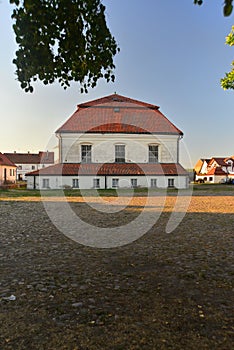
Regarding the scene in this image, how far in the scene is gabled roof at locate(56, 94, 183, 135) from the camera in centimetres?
3781

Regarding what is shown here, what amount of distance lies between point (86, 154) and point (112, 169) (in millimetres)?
3942

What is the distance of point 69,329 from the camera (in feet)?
10.9

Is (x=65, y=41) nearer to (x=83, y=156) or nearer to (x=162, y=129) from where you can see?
(x=83, y=156)

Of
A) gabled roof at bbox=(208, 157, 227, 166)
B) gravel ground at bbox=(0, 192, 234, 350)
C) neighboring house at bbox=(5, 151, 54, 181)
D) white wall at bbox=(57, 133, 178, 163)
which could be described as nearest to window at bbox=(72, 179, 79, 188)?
white wall at bbox=(57, 133, 178, 163)

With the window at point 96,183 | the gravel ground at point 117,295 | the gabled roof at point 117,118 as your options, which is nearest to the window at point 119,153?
the gabled roof at point 117,118

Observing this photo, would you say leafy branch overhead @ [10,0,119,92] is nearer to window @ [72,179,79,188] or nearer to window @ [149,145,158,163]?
window @ [72,179,79,188]

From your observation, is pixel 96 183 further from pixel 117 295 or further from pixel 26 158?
pixel 26 158

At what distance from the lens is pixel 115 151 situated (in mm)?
37844

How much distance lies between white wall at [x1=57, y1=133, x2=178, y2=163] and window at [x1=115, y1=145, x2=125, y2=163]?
0.39 meters

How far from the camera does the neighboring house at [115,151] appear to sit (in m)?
34.5

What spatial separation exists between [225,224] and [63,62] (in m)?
8.12

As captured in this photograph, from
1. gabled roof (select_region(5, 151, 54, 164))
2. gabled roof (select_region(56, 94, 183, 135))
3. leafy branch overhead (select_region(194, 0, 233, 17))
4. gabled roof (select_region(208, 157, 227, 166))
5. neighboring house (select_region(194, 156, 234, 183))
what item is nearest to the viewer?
leafy branch overhead (select_region(194, 0, 233, 17))

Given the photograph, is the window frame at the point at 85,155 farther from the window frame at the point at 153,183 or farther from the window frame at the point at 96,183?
the window frame at the point at 153,183

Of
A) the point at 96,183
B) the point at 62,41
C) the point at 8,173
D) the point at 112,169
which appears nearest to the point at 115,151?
the point at 112,169
